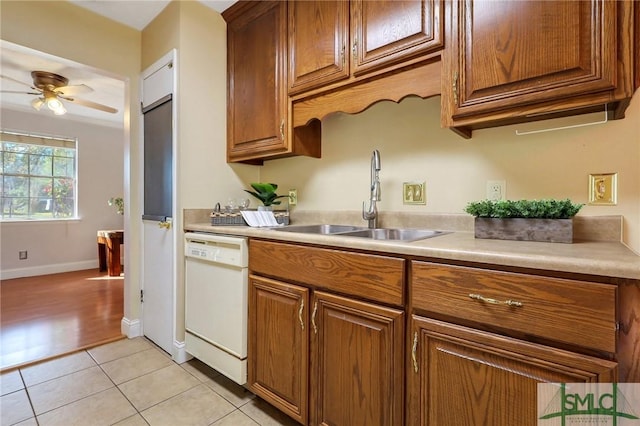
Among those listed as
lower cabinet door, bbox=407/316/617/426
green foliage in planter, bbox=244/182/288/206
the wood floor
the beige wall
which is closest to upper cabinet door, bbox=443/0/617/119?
lower cabinet door, bbox=407/316/617/426

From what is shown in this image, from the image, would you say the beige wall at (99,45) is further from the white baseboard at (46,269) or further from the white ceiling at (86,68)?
the white baseboard at (46,269)

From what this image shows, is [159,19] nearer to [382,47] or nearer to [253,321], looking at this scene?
[382,47]

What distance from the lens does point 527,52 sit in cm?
104

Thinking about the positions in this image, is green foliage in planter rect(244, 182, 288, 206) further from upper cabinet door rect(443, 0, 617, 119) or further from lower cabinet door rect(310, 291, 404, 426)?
upper cabinet door rect(443, 0, 617, 119)

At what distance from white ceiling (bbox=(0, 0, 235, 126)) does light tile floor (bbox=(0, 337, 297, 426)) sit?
1.98 metres

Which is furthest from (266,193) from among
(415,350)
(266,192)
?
(415,350)

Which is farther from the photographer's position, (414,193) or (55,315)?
(55,315)

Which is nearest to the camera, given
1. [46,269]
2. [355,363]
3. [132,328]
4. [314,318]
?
[355,363]

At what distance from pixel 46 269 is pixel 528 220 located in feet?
18.8

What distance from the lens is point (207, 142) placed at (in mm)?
2115

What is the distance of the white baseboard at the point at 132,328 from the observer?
234 centimetres

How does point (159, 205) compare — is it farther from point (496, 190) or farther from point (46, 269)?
point (46, 269)

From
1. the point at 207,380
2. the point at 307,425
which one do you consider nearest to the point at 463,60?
the point at 307,425

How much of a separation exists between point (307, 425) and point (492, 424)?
74cm
